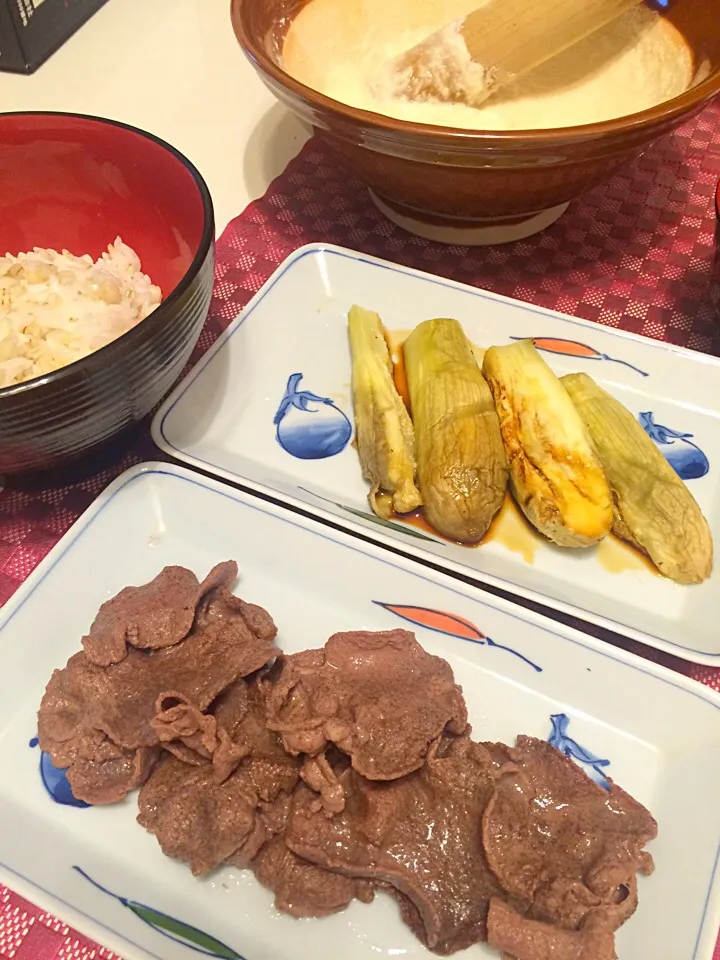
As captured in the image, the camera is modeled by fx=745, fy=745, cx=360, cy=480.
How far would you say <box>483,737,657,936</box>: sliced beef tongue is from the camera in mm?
846

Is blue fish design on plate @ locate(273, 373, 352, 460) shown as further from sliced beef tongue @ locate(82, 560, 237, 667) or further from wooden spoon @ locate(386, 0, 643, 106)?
wooden spoon @ locate(386, 0, 643, 106)

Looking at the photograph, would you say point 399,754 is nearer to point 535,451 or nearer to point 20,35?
point 535,451

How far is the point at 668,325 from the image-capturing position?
1543 millimetres

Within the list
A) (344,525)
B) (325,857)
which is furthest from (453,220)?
(325,857)

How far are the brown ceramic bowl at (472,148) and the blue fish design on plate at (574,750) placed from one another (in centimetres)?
90

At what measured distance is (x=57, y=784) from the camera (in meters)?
0.99

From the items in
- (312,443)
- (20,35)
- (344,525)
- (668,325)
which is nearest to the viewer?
(344,525)

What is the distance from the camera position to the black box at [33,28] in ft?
6.60

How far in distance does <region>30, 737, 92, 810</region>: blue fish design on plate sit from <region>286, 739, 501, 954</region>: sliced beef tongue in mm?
298

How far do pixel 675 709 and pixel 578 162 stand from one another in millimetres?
907

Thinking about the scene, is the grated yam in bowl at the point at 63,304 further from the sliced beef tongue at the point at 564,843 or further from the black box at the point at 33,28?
the black box at the point at 33,28

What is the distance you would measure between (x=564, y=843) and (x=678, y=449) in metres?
0.72

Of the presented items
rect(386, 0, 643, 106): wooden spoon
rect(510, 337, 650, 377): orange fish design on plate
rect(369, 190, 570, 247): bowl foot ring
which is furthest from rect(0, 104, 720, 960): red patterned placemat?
rect(386, 0, 643, 106): wooden spoon

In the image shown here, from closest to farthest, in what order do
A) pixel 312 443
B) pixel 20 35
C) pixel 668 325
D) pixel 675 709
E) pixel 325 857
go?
pixel 325 857, pixel 675 709, pixel 312 443, pixel 668 325, pixel 20 35
